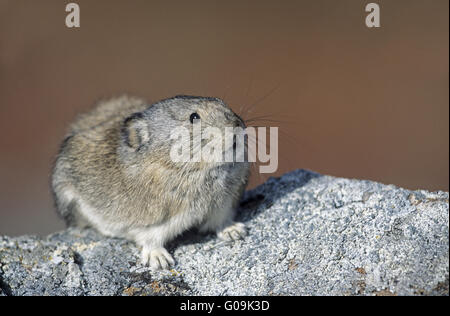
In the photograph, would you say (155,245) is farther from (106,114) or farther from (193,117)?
(106,114)

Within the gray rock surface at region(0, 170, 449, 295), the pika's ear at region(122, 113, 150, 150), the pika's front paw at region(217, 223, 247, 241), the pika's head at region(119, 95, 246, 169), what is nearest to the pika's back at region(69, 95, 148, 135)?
the pika's ear at region(122, 113, 150, 150)

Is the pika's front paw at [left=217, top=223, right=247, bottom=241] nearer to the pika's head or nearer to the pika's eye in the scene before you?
the pika's head

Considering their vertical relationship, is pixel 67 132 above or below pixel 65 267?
above

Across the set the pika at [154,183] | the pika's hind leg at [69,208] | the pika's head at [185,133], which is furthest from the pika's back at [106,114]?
the pika's head at [185,133]

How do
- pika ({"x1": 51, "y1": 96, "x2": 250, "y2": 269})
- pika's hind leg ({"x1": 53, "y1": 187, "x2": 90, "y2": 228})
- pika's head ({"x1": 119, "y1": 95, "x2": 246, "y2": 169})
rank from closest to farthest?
1. pika's head ({"x1": 119, "y1": 95, "x2": 246, "y2": 169})
2. pika ({"x1": 51, "y1": 96, "x2": 250, "y2": 269})
3. pika's hind leg ({"x1": 53, "y1": 187, "x2": 90, "y2": 228})

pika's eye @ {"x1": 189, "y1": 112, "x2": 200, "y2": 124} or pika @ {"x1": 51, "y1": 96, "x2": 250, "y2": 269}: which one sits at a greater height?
pika's eye @ {"x1": 189, "y1": 112, "x2": 200, "y2": 124}

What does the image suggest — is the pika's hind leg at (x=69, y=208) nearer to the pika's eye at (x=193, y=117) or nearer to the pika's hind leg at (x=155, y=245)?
the pika's hind leg at (x=155, y=245)
